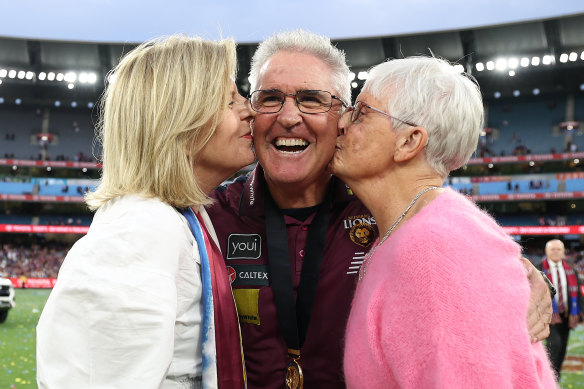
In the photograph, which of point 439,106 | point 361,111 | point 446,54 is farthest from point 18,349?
point 446,54

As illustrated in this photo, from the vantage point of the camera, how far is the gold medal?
2584 millimetres

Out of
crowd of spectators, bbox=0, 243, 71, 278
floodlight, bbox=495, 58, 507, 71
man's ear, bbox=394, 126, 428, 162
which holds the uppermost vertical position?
floodlight, bbox=495, 58, 507, 71

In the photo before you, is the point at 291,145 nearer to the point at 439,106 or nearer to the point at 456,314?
the point at 439,106

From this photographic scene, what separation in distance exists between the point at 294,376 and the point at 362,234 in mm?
776

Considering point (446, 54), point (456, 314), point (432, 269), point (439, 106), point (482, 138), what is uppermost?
point (446, 54)

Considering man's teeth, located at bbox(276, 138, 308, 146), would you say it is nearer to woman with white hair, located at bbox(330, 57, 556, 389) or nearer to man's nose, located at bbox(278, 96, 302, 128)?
man's nose, located at bbox(278, 96, 302, 128)

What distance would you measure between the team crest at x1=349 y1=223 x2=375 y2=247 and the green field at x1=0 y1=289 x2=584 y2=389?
6.95m

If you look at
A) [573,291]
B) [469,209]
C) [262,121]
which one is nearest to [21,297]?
[573,291]

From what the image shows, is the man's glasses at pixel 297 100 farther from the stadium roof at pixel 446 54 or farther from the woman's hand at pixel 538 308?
the stadium roof at pixel 446 54

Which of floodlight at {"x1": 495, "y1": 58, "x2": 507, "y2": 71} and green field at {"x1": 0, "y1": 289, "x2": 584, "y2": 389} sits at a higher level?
floodlight at {"x1": 495, "y1": 58, "x2": 507, "y2": 71}

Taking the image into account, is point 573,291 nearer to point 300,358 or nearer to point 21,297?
point 300,358

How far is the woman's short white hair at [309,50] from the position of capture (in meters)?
3.13

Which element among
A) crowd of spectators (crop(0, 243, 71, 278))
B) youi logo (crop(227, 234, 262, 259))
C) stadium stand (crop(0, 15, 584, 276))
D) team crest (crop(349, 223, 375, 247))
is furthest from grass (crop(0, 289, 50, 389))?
stadium stand (crop(0, 15, 584, 276))

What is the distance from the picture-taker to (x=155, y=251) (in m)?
1.71
